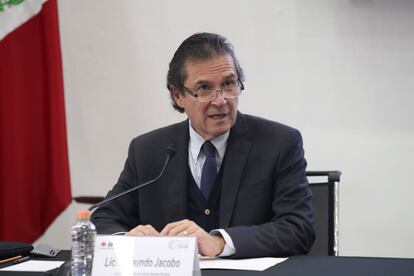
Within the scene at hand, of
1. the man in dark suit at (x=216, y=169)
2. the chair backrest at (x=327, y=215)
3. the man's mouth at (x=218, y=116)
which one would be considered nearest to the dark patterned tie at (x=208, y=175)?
the man in dark suit at (x=216, y=169)

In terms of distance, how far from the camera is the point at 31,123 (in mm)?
3791

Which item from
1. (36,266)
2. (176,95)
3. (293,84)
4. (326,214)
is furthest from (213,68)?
(293,84)

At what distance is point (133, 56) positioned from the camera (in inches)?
162

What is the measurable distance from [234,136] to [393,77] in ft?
4.73

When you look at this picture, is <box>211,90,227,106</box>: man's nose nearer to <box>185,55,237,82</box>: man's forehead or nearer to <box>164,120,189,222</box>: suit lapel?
<box>185,55,237,82</box>: man's forehead

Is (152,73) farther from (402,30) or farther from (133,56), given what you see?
(402,30)

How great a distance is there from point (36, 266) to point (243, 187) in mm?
826

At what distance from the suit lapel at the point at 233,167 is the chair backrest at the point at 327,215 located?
1.16 ft

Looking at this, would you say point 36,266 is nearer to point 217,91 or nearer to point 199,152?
point 199,152

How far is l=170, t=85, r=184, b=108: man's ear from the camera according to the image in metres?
2.71

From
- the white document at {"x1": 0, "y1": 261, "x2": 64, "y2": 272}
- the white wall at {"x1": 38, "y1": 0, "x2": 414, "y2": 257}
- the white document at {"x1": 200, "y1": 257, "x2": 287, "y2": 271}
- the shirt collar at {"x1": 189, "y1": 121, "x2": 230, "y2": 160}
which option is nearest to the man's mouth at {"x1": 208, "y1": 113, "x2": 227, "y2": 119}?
the shirt collar at {"x1": 189, "y1": 121, "x2": 230, "y2": 160}

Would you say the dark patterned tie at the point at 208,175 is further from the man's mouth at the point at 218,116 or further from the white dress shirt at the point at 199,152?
the man's mouth at the point at 218,116

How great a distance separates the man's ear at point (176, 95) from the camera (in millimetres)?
2710

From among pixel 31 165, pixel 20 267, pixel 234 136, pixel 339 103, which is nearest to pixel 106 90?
pixel 31 165
